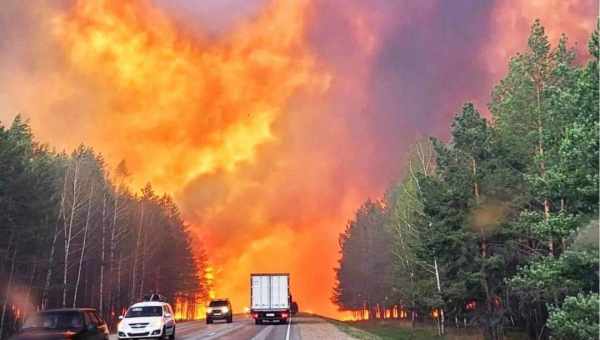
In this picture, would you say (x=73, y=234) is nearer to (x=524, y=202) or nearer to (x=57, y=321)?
(x=57, y=321)

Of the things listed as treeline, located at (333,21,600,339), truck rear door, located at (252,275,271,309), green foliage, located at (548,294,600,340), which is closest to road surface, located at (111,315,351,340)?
truck rear door, located at (252,275,271,309)

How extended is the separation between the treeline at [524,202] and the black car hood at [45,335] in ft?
51.6

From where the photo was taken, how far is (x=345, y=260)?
372 feet

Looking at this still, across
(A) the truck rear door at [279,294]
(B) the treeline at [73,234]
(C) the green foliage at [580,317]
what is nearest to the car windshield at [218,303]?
(A) the truck rear door at [279,294]

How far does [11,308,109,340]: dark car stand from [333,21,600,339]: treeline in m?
15.4

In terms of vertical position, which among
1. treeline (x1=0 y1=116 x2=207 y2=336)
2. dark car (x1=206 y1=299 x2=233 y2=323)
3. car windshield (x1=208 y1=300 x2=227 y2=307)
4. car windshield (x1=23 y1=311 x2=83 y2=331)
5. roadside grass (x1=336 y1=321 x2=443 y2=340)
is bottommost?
roadside grass (x1=336 y1=321 x2=443 y2=340)

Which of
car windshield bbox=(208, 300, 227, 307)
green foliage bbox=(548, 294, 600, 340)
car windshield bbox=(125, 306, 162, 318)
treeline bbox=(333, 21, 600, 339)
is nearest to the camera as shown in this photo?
green foliage bbox=(548, 294, 600, 340)

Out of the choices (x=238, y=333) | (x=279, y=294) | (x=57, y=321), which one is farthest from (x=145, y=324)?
(x=279, y=294)

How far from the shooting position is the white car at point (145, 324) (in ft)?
85.4

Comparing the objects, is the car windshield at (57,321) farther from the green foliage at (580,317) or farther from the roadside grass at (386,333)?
the roadside grass at (386,333)

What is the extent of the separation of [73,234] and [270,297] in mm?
20685

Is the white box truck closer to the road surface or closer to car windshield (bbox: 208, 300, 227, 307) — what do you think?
the road surface

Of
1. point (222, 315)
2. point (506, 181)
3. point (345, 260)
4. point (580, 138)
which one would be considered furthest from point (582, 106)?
point (345, 260)

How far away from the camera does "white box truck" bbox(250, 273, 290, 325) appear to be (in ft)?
154
